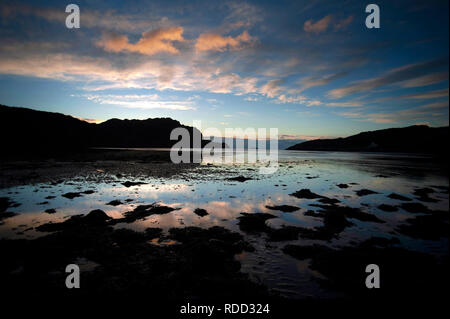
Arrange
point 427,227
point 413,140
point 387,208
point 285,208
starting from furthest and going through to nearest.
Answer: point 413,140
point 387,208
point 285,208
point 427,227

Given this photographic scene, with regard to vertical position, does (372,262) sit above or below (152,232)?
below

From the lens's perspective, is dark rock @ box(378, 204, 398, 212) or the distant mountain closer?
dark rock @ box(378, 204, 398, 212)

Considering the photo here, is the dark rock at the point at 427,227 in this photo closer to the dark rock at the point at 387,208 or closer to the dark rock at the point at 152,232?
the dark rock at the point at 387,208

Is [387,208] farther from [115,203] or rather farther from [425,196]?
[115,203]

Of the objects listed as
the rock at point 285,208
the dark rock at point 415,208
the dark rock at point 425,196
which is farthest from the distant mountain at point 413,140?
the rock at point 285,208

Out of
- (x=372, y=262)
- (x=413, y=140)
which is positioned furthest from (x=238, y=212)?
(x=413, y=140)

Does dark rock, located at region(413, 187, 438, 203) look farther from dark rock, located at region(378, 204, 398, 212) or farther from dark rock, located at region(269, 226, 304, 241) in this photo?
dark rock, located at region(269, 226, 304, 241)

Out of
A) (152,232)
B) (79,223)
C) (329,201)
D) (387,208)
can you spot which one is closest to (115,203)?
(79,223)

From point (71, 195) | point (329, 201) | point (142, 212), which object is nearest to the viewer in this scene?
point (142, 212)

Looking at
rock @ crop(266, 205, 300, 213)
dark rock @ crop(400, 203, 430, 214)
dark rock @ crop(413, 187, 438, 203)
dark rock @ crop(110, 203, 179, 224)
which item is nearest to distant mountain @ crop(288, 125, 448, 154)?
dark rock @ crop(413, 187, 438, 203)

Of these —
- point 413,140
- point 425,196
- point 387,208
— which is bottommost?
point 387,208

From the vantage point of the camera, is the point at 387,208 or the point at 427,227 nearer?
the point at 427,227
